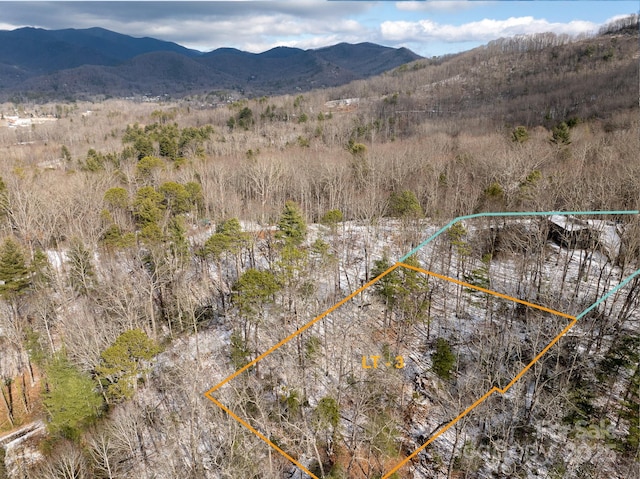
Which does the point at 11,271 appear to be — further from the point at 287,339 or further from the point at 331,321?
the point at 331,321

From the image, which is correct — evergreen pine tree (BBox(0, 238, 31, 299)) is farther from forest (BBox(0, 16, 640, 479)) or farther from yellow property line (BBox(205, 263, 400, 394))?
yellow property line (BBox(205, 263, 400, 394))

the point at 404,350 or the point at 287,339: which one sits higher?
the point at 287,339

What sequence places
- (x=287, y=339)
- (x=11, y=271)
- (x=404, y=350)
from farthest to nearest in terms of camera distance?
(x=404, y=350) < (x=11, y=271) < (x=287, y=339)

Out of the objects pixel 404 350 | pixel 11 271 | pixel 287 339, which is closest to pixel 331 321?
pixel 404 350

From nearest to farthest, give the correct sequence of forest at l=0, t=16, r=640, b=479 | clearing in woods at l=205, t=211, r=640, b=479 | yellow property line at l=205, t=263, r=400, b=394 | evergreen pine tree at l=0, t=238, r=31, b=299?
forest at l=0, t=16, r=640, b=479
clearing in woods at l=205, t=211, r=640, b=479
yellow property line at l=205, t=263, r=400, b=394
evergreen pine tree at l=0, t=238, r=31, b=299

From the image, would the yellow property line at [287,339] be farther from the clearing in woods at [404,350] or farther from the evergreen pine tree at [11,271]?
the evergreen pine tree at [11,271]

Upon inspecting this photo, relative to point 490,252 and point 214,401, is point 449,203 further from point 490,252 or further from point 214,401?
point 214,401

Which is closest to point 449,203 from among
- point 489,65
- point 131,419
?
point 131,419

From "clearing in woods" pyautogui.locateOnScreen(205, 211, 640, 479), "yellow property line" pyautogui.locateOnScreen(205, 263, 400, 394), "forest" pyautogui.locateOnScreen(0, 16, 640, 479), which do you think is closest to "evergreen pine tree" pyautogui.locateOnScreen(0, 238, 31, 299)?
"forest" pyautogui.locateOnScreen(0, 16, 640, 479)
